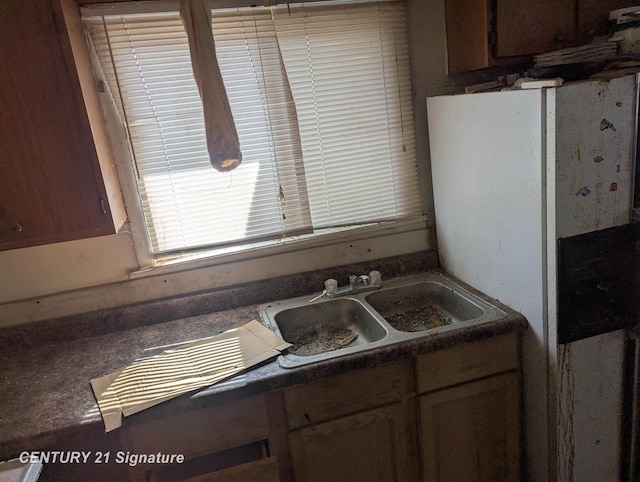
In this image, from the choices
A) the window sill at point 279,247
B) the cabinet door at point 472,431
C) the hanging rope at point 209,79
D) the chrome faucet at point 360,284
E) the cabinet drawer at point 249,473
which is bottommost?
the cabinet door at point 472,431

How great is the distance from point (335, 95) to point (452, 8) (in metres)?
0.56

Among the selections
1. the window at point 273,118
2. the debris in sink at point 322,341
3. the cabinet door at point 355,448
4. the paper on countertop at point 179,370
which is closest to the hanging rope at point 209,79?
the window at point 273,118

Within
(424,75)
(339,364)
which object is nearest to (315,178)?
(424,75)

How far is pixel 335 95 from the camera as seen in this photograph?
1.76 m

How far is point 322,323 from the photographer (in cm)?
179

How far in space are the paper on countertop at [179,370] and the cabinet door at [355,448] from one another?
28cm

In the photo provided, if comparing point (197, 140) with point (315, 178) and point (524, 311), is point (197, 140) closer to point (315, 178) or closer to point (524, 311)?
point (315, 178)

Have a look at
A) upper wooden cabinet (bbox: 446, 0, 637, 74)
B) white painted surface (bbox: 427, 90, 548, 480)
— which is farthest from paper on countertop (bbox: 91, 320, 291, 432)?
upper wooden cabinet (bbox: 446, 0, 637, 74)

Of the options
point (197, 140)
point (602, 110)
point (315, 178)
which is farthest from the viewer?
point (315, 178)

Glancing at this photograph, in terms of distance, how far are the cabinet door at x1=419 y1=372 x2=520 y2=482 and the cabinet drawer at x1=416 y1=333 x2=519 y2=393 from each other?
3cm

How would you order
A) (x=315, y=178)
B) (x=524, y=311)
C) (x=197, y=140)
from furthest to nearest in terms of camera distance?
(x=315, y=178) → (x=197, y=140) → (x=524, y=311)

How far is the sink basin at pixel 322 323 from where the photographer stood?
1.66 m

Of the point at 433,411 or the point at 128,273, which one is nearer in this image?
the point at 433,411

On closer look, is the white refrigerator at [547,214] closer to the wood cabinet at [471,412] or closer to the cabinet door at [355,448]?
the wood cabinet at [471,412]
